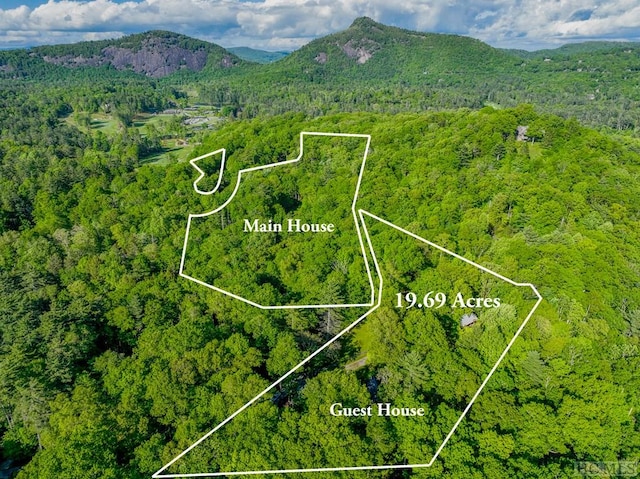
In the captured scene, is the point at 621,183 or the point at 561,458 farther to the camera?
the point at 621,183

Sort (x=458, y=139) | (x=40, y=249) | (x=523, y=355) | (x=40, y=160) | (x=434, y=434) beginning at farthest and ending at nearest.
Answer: (x=40, y=160), (x=458, y=139), (x=40, y=249), (x=523, y=355), (x=434, y=434)

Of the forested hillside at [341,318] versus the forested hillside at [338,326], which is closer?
the forested hillside at [341,318]

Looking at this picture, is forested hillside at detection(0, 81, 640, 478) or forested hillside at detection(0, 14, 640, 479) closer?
forested hillside at detection(0, 14, 640, 479)

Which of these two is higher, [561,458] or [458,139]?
[458,139]

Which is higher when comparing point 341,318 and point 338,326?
point 341,318

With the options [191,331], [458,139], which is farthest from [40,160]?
[458,139]

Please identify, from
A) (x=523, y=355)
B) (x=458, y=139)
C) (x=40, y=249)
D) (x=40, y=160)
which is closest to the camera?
(x=523, y=355)

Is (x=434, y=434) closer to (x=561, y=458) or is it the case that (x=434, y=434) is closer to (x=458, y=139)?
(x=561, y=458)

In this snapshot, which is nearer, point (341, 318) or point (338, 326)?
point (338, 326)

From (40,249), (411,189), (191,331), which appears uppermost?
(411,189)
